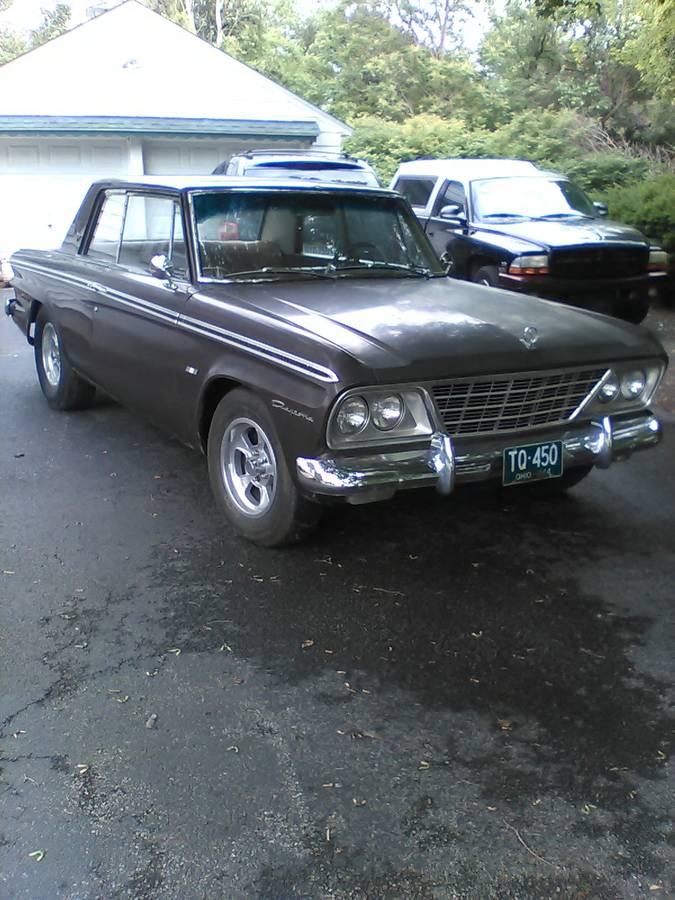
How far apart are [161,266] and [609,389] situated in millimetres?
2464

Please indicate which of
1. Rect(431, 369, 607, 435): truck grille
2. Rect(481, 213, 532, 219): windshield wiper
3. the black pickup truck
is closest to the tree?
the black pickup truck

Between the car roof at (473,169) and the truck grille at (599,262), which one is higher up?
the car roof at (473,169)

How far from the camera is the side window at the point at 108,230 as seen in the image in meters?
5.75

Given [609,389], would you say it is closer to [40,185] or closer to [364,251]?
[364,251]

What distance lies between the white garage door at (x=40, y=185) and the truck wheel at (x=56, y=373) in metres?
10.1

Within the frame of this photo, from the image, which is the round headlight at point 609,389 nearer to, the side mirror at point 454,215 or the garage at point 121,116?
the side mirror at point 454,215

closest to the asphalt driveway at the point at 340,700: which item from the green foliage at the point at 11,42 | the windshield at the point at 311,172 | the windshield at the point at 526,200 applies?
the windshield at the point at 526,200

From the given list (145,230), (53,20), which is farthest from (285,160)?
(53,20)

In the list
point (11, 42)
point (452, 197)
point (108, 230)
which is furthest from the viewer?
point (11, 42)

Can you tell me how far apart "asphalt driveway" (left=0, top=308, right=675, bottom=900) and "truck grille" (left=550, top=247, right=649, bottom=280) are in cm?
429

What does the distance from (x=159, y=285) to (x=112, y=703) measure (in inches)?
101

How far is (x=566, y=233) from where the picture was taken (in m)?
9.37

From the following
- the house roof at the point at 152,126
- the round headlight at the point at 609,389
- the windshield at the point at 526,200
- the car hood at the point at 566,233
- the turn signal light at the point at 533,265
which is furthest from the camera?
the house roof at the point at 152,126

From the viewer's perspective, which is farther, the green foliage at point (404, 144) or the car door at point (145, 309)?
the green foliage at point (404, 144)
